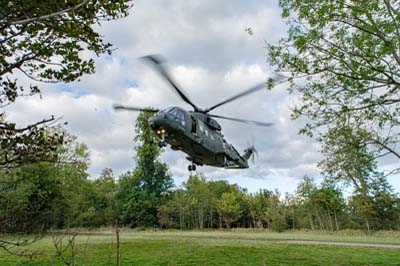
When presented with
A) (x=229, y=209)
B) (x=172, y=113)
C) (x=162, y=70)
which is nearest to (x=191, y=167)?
(x=172, y=113)

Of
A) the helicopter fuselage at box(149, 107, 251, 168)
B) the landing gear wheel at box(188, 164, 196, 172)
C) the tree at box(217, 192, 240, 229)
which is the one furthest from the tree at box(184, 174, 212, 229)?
the helicopter fuselage at box(149, 107, 251, 168)

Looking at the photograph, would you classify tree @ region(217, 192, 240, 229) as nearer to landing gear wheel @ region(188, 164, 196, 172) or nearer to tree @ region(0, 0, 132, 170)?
landing gear wheel @ region(188, 164, 196, 172)

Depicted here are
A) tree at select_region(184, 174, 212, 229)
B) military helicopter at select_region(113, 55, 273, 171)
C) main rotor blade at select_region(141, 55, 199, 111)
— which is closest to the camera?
main rotor blade at select_region(141, 55, 199, 111)

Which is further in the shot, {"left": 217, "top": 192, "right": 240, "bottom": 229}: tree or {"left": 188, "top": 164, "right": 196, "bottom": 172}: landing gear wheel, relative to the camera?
{"left": 217, "top": 192, "right": 240, "bottom": 229}: tree

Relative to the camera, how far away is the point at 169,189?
1633 inches

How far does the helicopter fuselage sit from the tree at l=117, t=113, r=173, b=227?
73.2ft

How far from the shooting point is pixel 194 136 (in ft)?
37.3

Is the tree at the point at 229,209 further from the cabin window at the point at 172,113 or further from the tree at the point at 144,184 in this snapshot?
the cabin window at the point at 172,113

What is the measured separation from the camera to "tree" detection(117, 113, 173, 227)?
3688cm

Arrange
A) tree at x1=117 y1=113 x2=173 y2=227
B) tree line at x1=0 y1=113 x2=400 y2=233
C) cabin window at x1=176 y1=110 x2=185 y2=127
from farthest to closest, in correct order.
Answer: tree at x1=117 y1=113 x2=173 y2=227 → tree line at x1=0 y1=113 x2=400 y2=233 → cabin window at x1=176 y1=110 x2=185 y2=127

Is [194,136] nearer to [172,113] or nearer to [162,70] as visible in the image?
[172,113]

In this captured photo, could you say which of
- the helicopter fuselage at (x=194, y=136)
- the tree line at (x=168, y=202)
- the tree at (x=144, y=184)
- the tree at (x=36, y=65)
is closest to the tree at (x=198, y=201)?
the tree line at (x=168, y=202)

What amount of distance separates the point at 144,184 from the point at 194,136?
30009 mm

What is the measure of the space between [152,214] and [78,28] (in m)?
37.0
